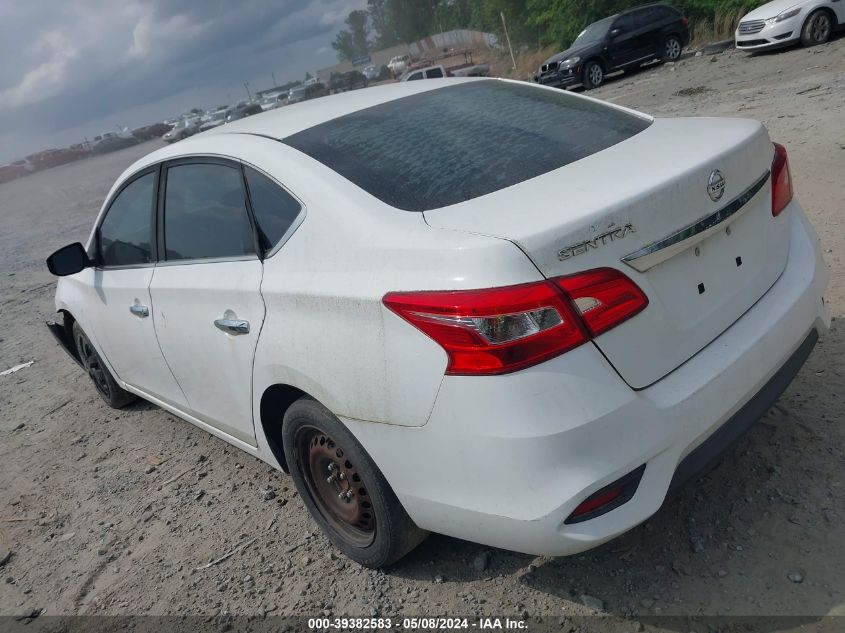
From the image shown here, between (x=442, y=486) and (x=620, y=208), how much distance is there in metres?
1.00

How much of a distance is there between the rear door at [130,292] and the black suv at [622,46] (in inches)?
641

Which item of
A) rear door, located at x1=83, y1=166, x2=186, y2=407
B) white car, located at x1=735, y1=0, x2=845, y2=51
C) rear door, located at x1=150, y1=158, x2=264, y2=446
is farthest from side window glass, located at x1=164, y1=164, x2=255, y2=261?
white car, located at x1=735, y1=0, x2=845, y2=51

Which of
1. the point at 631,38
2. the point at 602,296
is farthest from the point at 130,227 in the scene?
the point at 631,38

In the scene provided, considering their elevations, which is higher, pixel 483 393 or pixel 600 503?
pixel 483 393

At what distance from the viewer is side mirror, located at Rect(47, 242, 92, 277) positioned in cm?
411

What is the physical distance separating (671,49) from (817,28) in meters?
5.53

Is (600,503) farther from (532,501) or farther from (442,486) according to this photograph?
(442,486)

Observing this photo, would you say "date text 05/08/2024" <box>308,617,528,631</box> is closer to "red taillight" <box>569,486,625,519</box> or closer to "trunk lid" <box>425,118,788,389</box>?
"red taillight" <box>569,486,625,519</box>

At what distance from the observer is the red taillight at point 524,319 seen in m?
1.98

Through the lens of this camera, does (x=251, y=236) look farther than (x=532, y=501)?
Yes

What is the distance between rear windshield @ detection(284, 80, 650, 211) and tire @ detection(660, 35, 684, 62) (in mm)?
17588

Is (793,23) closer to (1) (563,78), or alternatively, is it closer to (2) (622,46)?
(2) (622,46)

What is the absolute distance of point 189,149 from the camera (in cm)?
340

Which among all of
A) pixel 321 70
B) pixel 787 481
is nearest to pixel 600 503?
pixel 787 481
